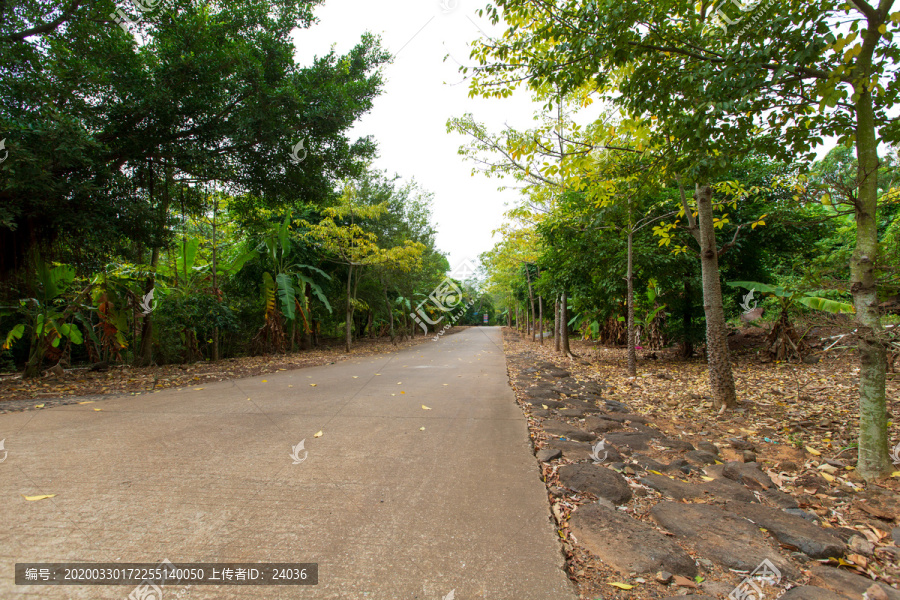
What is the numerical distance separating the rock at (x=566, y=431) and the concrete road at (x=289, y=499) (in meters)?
0.36

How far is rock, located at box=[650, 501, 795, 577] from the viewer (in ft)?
7.24

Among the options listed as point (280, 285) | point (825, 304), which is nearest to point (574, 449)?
point (825, 304)

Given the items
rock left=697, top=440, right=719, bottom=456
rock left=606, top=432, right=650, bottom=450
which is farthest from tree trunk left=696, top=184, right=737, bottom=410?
rock left=606, top=432, right=650, bottom=450

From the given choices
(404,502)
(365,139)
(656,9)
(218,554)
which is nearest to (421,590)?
(404,502)

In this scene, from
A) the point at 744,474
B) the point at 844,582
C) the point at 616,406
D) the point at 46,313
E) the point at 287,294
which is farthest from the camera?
the point at 287,294

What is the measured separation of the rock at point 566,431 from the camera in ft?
14.5

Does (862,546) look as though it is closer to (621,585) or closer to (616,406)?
(621,585)

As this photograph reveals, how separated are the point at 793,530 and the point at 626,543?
3.67 feet

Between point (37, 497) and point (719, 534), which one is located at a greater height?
point (37, 497)

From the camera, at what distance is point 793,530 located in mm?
2494

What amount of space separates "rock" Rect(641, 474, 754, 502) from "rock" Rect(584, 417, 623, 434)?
1.43 m

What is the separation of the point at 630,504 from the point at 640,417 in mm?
2763

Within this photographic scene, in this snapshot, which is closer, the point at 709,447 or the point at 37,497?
the point at 37,497

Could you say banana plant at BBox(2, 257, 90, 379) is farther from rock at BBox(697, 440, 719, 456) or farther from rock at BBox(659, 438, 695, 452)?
rock at BBox(697, 440, 719, 456)
